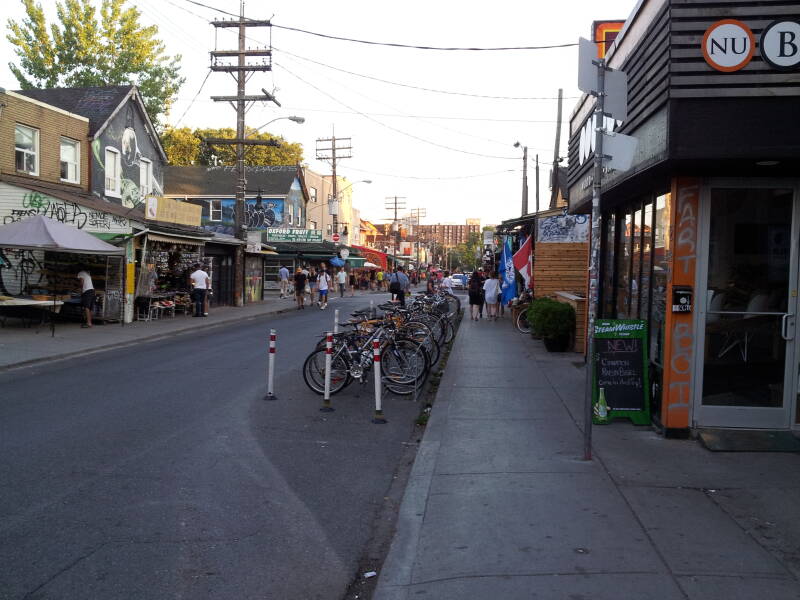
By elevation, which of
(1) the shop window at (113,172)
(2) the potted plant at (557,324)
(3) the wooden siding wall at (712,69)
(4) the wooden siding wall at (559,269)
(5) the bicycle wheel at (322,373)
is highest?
(1) the shop window at (113,172)

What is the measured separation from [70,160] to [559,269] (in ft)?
52.8

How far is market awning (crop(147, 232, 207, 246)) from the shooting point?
71.3 feet

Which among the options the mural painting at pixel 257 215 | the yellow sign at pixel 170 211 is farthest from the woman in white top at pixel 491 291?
the mural painting at pixel 257 215

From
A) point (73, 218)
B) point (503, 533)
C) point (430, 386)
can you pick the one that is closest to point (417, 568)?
point (503, 533)

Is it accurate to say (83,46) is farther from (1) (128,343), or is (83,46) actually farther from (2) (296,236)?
(1) (128,343)

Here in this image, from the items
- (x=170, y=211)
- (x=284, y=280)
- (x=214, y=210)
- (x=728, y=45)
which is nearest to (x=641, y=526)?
(x=728, y=45)

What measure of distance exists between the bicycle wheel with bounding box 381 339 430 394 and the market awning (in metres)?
13.3

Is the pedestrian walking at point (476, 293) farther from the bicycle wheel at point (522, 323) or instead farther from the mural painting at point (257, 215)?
the mural painting at point (257, 215)

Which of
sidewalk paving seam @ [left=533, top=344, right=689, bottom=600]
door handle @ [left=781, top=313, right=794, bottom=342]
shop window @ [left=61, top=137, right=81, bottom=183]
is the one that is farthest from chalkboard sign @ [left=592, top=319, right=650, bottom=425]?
shop window @ [left=61, top=137, right=81, bottom=183]

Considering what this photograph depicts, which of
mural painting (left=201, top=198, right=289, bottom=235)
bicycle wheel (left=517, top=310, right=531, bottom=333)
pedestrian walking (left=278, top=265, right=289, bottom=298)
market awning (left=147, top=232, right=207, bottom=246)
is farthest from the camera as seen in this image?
mural painting (left=201, top=198, right=289, bottom=235)

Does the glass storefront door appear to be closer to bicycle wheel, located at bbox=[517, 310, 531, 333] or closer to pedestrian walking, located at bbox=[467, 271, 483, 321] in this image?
bicycle wheel, located at bbox=[517, 310, 531, 333]

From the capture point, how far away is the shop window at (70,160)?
2312 centimetres

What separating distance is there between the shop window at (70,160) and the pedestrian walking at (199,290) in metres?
4.91

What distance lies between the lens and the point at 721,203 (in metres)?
7.45
